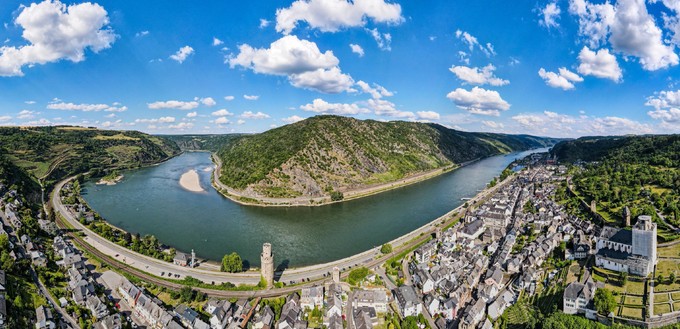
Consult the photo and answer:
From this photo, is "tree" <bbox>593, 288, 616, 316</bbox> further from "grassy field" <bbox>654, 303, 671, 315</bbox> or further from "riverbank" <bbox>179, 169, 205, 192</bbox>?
"riverbank" <bbox>179, 169, 205, 192</bbox>

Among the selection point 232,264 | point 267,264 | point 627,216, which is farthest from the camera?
point 627,216

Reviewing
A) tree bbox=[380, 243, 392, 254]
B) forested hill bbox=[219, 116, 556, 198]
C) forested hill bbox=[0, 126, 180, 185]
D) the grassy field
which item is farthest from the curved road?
forested hill bbox=[0, 126, 180, 185]

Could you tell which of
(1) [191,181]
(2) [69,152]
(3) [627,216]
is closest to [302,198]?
(1) [191,181]

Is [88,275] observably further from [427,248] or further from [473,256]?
[473,256]

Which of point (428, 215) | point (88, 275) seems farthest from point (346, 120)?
point (88, 275)

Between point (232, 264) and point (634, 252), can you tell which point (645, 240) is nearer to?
point (634, 252)
